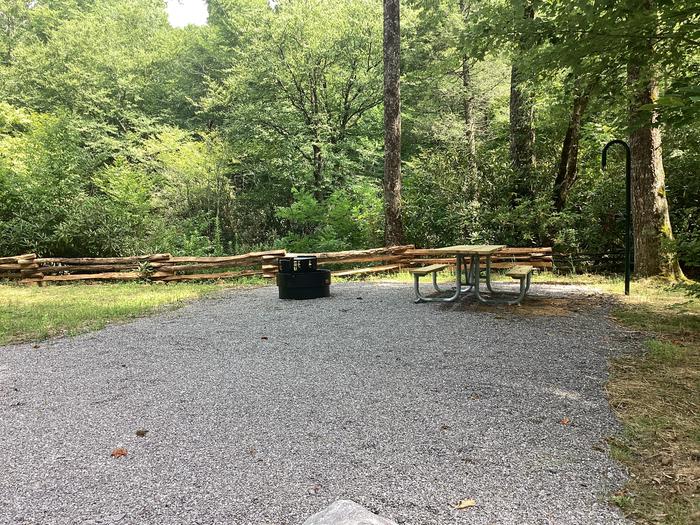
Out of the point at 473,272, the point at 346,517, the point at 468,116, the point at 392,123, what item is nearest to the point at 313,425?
the point at 346,517

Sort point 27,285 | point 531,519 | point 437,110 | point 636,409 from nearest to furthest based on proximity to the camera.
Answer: point 531,519 → point 636,409 → point 27,285 → point 437,110

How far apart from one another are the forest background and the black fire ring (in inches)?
165

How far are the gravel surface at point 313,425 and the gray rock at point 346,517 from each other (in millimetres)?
329

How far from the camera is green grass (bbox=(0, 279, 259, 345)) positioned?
257 inches

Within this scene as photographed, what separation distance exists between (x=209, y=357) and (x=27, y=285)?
849cm

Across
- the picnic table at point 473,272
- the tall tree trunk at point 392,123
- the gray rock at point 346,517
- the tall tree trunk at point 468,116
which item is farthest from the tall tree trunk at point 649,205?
the gray rock at point 346,517

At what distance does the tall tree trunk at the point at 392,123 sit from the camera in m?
11.2

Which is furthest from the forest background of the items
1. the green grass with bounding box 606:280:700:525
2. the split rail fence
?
the green grass with bounding box 606:280:700:525

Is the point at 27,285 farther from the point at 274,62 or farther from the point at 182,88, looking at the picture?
the point at 182,88

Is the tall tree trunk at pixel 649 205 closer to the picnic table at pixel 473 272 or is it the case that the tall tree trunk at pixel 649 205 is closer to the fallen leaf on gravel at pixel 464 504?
the picnic table at pixel 473 272

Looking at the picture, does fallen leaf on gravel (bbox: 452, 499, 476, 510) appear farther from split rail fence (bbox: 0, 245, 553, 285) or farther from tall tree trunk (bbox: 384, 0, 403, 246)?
tall tree trunk (bbox: 384, 0, 403, 246)

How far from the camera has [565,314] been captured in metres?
6.26

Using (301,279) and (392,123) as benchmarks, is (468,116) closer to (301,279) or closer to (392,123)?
(392,123)

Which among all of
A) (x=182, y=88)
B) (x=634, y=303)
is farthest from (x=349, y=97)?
(x=634, y=303)
